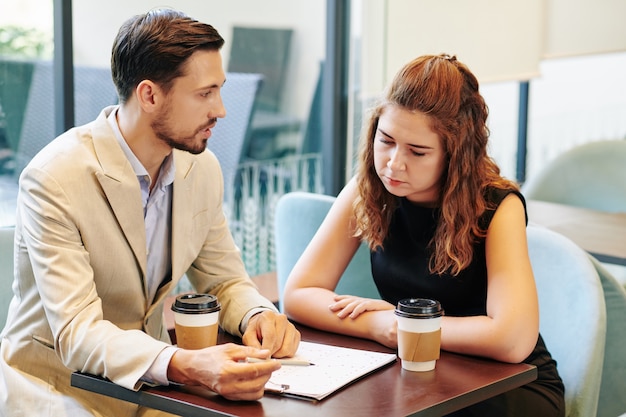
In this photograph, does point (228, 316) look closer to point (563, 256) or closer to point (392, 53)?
point (563, 256)

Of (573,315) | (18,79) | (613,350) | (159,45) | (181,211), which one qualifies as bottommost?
(613,350)

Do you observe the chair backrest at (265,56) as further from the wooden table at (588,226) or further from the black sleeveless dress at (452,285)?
the black sleeveless dress at (452,285)

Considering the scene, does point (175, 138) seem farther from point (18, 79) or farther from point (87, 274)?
point (18, 79)

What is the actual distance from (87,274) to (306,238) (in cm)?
95

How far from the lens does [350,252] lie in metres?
2.13

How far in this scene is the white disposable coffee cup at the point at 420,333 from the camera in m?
1.61

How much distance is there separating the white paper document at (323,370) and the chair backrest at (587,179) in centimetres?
217

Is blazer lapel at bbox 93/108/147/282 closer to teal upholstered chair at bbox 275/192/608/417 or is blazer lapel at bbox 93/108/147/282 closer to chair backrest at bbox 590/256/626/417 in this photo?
teal upholstered chair at bbox 275/192/608/417

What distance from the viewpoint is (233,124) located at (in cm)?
371

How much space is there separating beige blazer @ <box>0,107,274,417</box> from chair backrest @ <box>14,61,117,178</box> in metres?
1.21

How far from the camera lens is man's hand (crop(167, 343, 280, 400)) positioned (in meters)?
1.47

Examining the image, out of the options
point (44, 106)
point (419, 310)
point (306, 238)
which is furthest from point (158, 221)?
point (44, 106)

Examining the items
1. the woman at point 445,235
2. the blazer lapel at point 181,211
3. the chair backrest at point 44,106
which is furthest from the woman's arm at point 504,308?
the chair backrest at point 44,106

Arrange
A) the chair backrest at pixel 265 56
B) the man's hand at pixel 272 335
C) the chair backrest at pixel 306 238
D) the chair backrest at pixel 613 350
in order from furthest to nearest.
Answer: the chair backrest at pixel 265 56, the chair backrest at pixel 306 238, the chair backrest at pixel 613 350, the man's hand at pixel 272 335
